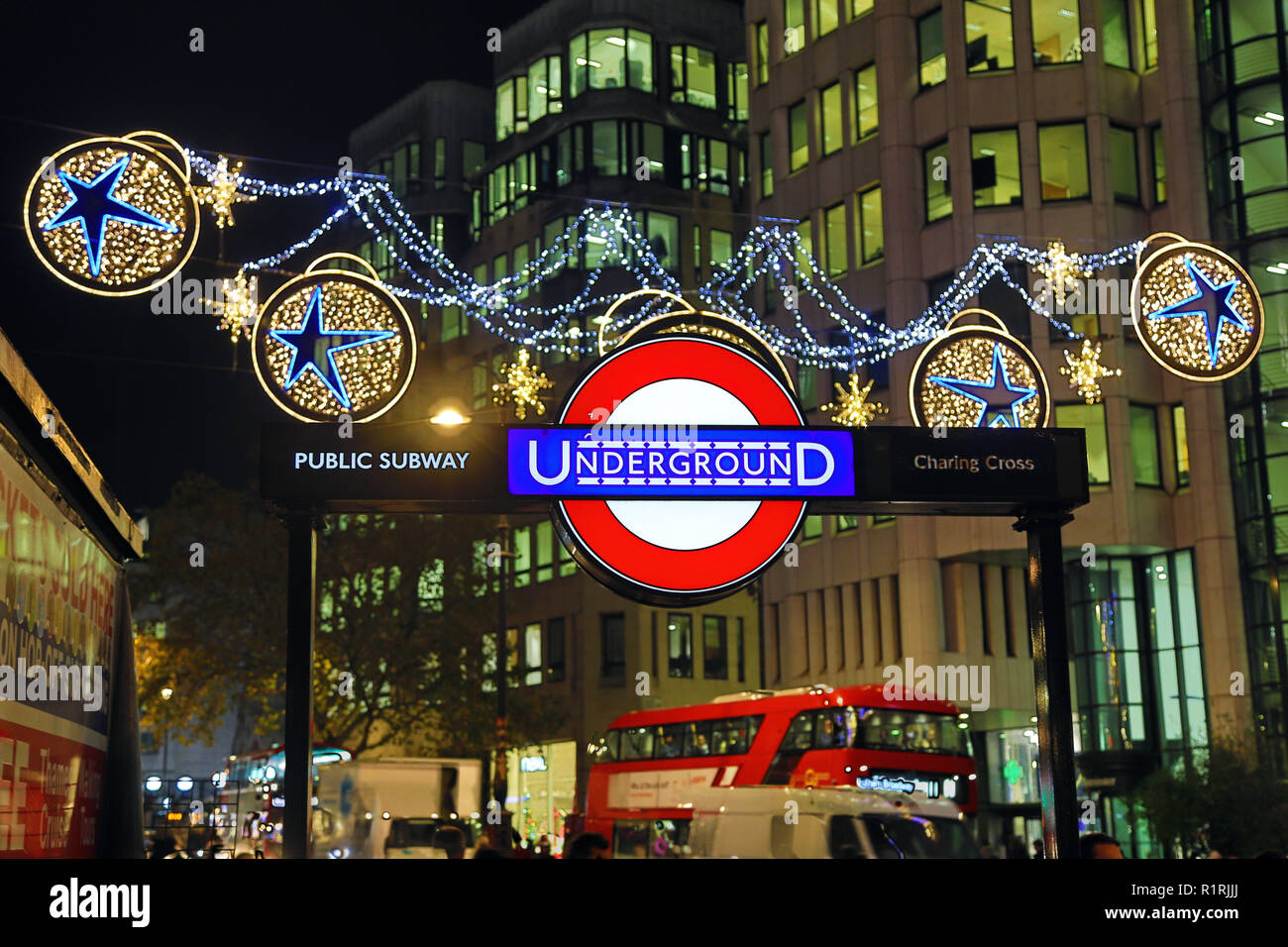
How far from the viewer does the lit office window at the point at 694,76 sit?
2584 inches

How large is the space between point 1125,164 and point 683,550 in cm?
4091

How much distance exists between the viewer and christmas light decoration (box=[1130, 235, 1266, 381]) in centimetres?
1419

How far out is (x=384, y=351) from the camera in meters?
11.2

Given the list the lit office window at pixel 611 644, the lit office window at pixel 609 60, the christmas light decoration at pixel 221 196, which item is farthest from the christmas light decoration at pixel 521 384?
the lit office window at pixel 609 60

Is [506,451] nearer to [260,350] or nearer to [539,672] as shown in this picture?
[260,350]

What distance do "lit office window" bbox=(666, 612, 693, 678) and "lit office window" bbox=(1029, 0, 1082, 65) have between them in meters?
26.7

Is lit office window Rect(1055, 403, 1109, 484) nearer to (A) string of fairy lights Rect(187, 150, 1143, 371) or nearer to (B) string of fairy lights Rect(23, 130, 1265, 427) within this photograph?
(A) string of fairy lights Rect(187, 150, 1143, 371)

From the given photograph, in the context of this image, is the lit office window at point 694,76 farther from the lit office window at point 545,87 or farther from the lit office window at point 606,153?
the lit office window at point 545,87

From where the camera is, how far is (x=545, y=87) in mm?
65938

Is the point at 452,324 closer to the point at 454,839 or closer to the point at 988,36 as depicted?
the point at 988,36

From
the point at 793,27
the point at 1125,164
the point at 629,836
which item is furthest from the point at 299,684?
the point at 793,27
